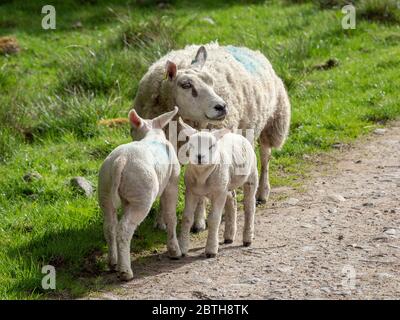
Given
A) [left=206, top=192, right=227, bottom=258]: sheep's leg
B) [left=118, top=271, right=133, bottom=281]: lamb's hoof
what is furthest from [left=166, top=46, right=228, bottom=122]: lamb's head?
Result: [left=118, top=271, right=133, bottom=281]: lamb's hoof

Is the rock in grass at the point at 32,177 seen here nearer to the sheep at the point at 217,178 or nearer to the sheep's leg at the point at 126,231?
the sheep at the point at 217,178

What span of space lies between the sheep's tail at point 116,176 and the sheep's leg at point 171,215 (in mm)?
702

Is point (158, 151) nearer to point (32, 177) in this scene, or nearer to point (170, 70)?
point (170, 70)

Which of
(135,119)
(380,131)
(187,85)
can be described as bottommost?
(380,131)

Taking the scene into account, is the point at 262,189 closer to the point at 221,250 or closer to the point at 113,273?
the point at 221,250

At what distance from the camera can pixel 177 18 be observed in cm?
1706

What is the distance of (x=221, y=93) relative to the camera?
788cm

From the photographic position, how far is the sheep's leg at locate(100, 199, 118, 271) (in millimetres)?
6551

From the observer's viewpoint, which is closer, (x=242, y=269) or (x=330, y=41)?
(x=242, y=269)

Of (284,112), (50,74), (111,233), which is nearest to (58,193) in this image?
(111,233)

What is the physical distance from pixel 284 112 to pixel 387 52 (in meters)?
5.32

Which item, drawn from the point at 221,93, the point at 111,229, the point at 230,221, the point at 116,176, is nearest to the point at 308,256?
the point at 230,221

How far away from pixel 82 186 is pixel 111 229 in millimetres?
1899

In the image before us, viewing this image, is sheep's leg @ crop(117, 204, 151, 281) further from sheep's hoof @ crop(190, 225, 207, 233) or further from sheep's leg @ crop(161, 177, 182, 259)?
sheep's hoof @ crop(190, 225, 207, 233)
